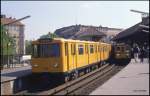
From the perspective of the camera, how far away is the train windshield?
24059mm

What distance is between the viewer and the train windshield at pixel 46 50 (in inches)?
947

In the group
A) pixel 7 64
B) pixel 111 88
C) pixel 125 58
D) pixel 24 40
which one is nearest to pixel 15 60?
pixel 7 64

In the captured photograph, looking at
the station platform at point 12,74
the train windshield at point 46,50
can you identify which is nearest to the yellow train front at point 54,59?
the train windshield at point 46,50

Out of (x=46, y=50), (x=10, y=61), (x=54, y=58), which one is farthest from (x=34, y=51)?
(x=10, y=61)

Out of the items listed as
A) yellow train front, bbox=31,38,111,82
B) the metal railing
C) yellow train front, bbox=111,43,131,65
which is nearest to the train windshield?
yellow train front, bbox=31,38,111,82

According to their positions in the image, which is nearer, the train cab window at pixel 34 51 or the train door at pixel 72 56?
the train cab window at pixel 34 51

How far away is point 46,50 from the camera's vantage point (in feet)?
80.6

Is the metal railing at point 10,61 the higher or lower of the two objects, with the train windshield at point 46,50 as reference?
lower

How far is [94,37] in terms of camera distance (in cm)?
9225

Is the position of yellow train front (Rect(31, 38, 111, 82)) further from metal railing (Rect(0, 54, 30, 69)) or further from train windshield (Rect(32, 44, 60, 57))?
metal railing (Rect(0, 54, 30, 69))

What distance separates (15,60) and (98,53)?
46.3ft

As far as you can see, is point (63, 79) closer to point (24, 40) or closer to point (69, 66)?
point (69, 66)

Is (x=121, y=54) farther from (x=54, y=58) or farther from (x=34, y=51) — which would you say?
(x=54, y=58)

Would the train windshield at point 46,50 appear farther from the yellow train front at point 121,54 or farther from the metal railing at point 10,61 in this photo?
the yellow train front at point 121,54
